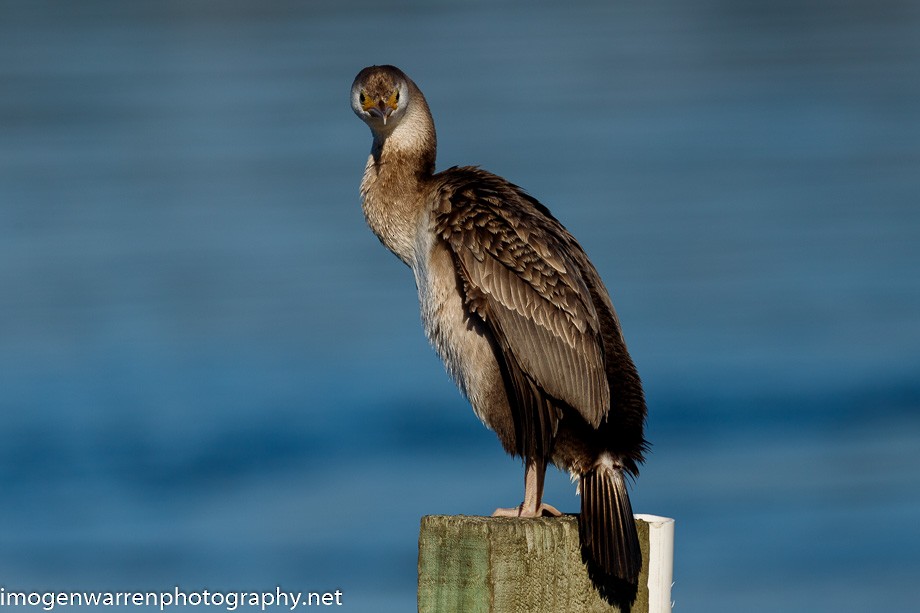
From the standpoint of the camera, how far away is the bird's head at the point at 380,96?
254 inches

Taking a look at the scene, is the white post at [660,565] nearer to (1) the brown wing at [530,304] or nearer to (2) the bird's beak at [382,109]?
(1) the brown wing at [530,304]

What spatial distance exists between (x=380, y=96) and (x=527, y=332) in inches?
65.9

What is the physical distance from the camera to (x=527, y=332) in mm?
5586

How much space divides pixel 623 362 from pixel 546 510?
755mm

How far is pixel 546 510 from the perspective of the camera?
18.0ft

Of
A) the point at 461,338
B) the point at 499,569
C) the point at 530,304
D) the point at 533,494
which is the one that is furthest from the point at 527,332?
the point at 499,569

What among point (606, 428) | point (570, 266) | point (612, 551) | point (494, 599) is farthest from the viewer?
point (570, 266)

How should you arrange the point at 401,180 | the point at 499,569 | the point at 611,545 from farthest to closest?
1. the point at 401,180
2. the point at 611,545
3. the point at 499,569

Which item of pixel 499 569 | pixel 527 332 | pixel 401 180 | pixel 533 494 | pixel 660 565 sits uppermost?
pixel 401 180

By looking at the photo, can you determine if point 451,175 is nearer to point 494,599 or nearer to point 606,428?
point 606,428

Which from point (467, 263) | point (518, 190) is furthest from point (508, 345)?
point (518, 190)

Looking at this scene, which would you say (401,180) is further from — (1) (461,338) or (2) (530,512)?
(2) (530,512)

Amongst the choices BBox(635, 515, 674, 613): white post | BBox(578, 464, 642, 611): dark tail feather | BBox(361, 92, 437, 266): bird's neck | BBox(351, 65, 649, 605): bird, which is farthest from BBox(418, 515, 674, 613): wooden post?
BBox(361, 92, 437, 266): bird's neck

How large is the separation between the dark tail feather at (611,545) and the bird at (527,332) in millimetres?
154
